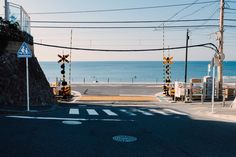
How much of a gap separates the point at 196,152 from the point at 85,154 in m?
2.56

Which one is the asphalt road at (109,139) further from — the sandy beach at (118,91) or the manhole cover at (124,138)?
the sandy beach at (118,91)

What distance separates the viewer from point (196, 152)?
665 cm

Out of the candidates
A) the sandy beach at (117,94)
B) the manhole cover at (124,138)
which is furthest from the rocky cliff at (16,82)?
the sandy beach at (117,94)

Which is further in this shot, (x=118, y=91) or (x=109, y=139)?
(x=118, y=91)

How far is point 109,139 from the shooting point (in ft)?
25.1

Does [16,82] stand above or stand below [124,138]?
above

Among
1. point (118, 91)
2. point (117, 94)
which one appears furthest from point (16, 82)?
point (118, 91)

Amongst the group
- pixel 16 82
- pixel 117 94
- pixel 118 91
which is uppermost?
pixel 16 82

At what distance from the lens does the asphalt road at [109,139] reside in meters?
6.41

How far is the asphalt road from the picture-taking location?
21.0 feet

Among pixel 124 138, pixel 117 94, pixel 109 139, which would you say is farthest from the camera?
pixel 117 94

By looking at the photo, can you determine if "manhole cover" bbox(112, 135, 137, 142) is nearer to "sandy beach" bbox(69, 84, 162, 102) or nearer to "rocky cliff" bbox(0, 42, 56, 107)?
"rocky cliff" bbox(0, 42, 56, 107)

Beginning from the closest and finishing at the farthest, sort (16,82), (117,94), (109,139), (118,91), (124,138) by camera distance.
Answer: (109,139) < (124,138) < (16,82) < (117,94) < (118,91)

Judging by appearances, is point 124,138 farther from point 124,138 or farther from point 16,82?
point 16,82
